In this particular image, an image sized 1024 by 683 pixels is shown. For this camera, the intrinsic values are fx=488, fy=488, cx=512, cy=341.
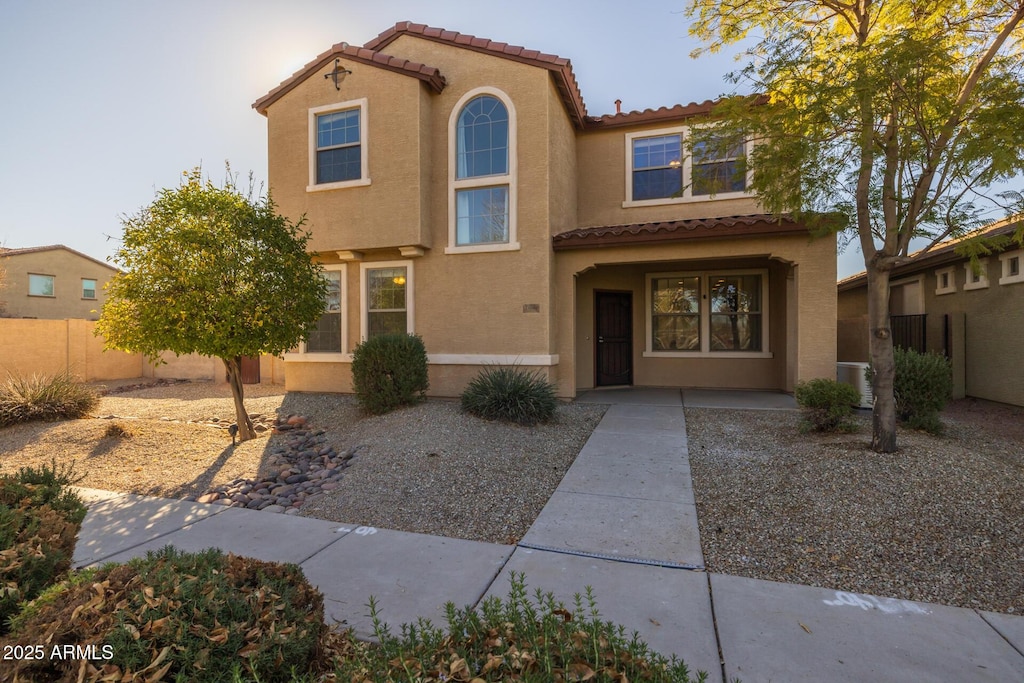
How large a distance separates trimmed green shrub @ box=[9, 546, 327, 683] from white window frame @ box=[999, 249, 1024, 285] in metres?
11.3

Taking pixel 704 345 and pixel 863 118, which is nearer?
pixel 863 118

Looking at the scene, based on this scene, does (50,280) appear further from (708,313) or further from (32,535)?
(708,313)

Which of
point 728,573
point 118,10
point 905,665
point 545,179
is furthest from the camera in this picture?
point 545,179

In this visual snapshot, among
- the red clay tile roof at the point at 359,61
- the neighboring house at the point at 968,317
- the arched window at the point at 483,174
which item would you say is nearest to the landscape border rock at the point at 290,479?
the arched window at the point at 483,174

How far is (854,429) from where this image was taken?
19.9 feet

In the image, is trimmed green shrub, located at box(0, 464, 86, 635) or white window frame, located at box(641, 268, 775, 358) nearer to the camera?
trimmed green shrub, located at box(0, 464, 86, 635)

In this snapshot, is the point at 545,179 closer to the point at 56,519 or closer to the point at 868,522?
the point at 868,522

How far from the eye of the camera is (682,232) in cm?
856

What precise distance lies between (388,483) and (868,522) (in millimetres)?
4350

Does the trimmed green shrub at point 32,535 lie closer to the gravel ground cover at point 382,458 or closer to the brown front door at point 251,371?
the gravel ground cover at point 382,458

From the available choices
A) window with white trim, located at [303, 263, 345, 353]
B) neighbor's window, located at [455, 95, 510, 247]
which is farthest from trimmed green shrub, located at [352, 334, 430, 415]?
neighbor's window, located at [455, 95, 510, 247]

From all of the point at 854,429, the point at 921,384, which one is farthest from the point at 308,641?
the point at 921,384

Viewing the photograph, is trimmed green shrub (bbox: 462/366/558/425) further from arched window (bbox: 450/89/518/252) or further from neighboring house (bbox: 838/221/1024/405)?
neighboring house (bbox: 838/221/1024/405)

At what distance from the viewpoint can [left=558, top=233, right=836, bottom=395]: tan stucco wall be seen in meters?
8.42
